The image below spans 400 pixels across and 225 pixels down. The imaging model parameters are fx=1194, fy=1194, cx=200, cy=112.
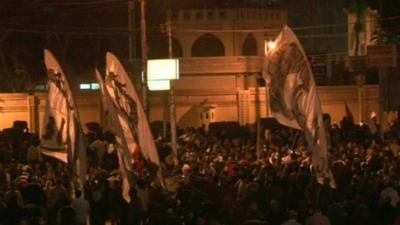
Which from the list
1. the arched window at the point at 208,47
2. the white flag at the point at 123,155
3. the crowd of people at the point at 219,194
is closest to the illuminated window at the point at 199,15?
the arched window at the point at 208,47

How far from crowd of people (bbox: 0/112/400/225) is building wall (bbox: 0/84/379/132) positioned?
1790 cm

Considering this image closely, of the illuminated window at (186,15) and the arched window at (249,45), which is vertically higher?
the illuminated window at (186,15)

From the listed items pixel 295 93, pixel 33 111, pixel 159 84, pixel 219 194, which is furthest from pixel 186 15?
pixel 219 194

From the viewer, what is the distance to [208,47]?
64.0m

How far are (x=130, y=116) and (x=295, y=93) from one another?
126 inches

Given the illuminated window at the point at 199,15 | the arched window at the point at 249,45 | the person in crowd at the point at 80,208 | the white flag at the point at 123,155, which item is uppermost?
the illuminated window at the point at 199,15

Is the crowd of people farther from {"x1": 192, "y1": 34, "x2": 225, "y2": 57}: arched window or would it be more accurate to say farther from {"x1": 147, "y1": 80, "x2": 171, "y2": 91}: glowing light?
{"x1": 192, "y1": 34, "x2": 225, "y2": 57}: arched window

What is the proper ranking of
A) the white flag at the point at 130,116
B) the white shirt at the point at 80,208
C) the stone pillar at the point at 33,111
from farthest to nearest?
the stone pillar at the point at 33,111
the white flag at the point at 130,116
the white shirt at the point at 80,208

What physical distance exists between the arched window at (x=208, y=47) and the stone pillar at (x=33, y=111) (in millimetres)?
17558

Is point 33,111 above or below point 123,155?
above

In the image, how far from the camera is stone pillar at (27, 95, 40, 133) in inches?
1845

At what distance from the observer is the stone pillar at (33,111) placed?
4688 centimetres

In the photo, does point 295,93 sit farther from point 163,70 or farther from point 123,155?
point 163,70

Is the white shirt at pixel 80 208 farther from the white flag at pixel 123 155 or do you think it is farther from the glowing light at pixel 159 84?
the glowing light at pixel 159 84
